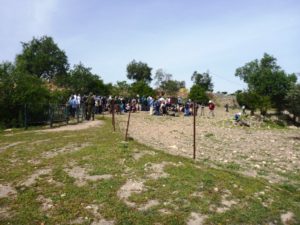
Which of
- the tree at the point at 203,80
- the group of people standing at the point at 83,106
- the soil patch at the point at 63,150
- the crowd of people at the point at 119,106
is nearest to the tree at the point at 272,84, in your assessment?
the tree at the point at 203,80

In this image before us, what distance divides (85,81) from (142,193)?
68.4m

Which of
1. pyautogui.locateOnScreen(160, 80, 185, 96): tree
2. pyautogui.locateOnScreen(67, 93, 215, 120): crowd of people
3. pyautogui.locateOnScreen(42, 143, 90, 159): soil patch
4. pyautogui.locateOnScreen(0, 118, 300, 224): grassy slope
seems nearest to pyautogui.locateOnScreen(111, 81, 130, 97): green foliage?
pyautogui.locateOnScreen(160, 80, 185, 96): tree

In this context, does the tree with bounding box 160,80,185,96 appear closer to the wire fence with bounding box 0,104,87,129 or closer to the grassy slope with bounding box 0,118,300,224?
the wire fence with bounding box 0,104,87,129

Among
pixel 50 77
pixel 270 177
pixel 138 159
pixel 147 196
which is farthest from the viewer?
pixel 50 77

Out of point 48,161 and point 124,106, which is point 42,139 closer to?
point 48,161

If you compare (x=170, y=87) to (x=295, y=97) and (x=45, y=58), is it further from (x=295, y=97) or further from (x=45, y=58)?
(x=295, y=97)

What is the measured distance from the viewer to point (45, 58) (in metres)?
95.5

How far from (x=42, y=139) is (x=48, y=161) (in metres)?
5.60

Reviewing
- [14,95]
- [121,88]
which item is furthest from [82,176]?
[121,88]

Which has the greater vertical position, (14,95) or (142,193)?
(14,95)

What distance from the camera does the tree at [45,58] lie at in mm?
95750

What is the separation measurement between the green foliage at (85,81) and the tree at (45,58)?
18940 millimetres

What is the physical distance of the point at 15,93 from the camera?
27281mm

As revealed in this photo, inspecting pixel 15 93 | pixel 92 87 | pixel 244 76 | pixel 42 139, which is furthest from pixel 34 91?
pixel 244 76
